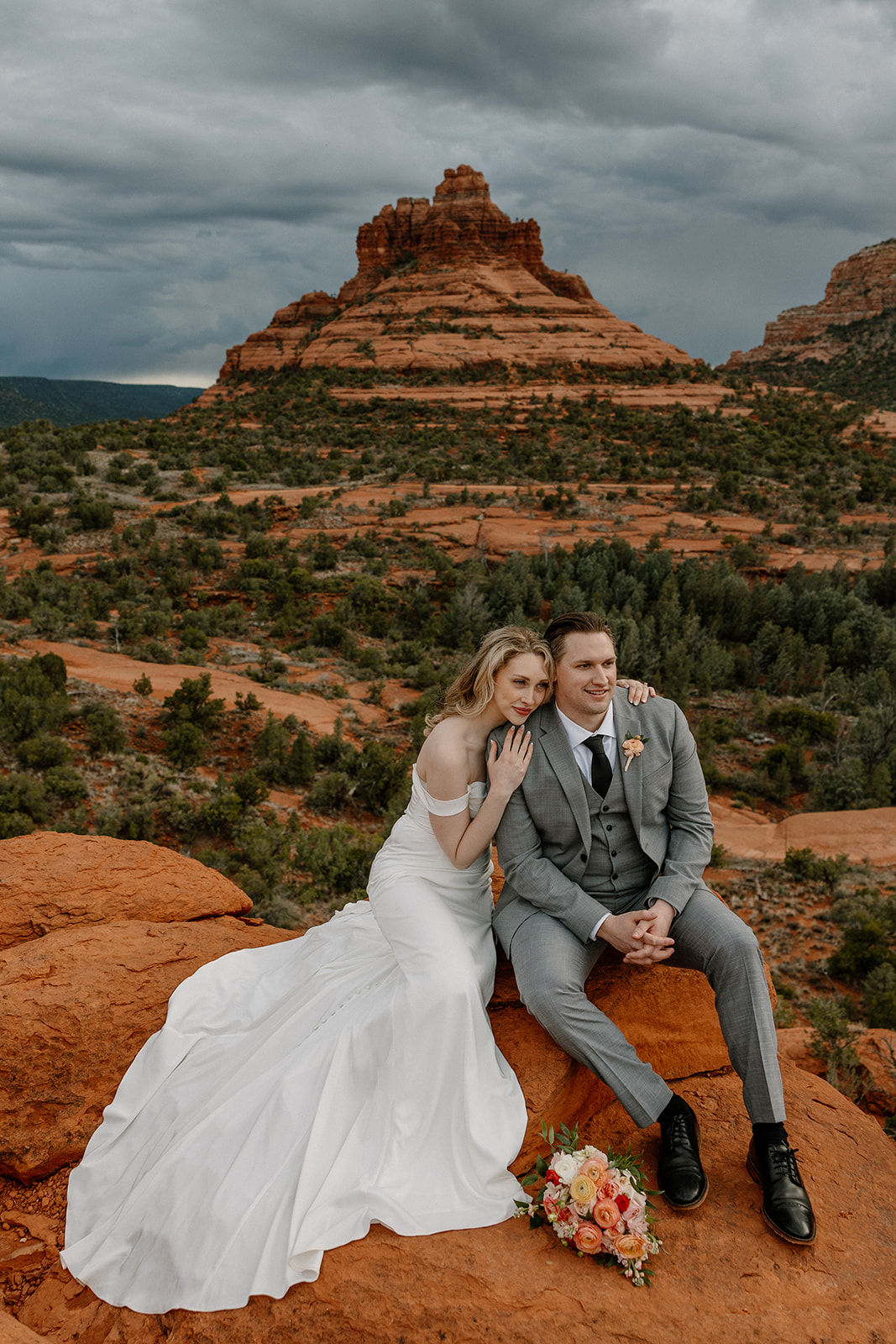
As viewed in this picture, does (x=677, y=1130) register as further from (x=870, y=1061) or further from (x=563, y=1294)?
(x=870, y=1061)

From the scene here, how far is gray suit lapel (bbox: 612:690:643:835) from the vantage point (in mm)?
3818

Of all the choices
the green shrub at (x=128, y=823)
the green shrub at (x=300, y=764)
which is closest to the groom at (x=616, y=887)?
the green shrub at (x=128, y=823)

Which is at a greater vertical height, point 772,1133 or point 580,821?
point 580,821

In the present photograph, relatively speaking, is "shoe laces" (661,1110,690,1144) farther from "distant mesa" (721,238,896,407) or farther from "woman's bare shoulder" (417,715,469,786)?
"distant mesa" (721,238,896,407)

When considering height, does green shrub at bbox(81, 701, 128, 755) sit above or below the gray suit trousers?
below

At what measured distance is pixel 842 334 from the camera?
3516 inches

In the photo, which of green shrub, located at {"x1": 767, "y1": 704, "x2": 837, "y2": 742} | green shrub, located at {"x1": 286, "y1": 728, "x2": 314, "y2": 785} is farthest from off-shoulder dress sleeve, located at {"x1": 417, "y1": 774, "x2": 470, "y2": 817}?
green shrub, located at {"x1": 767, "y1": 704, "x2": 837, "y2": 742}

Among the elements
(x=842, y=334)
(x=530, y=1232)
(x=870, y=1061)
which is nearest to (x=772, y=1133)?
(x=530, y=1232)

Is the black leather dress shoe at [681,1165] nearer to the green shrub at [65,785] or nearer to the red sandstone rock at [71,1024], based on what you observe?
the red sandstone rock at [71,1024]

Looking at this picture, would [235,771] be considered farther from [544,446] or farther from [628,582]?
[544,446]

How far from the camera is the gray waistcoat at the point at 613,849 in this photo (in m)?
3.85

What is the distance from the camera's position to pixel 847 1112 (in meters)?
3.81

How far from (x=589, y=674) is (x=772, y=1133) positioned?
2133 millimetres

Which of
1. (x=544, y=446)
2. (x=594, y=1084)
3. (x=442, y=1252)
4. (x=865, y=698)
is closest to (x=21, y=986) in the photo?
(x=442, y=1252)
